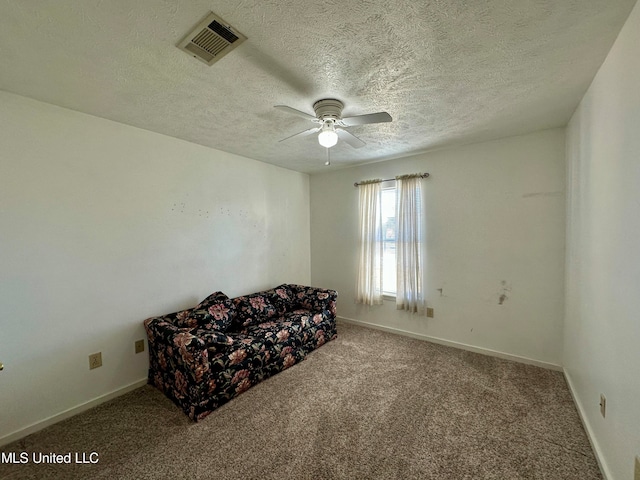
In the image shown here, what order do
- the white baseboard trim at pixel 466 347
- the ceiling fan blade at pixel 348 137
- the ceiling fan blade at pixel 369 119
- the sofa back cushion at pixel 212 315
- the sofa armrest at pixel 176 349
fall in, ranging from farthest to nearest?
the white baseboard trim at pixel 466 347 < the sofa back cushion at pixel 212 315 < the ceiling fan blade at pixel 348 137 < the sofa armrest at pixel 176 349 < the ceiling fan blade at pixel 369 119

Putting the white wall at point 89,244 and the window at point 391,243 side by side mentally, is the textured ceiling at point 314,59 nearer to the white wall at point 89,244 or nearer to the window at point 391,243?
the white wall at point 89,244

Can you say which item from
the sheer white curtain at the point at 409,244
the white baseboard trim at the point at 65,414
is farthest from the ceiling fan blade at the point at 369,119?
the white baseboard trim at the point at 65,414

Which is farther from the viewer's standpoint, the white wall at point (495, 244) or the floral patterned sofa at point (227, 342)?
the white wall at point (495, 244)

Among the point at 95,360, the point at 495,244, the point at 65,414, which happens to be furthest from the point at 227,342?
the point at 495,244

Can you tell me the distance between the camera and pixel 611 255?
148cm

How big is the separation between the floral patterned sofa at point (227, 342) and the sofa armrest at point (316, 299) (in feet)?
0.04

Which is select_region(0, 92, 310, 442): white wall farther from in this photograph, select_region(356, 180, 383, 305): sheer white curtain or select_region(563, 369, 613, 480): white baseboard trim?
select_region(563, 369, 613, 480): white baseboard trim

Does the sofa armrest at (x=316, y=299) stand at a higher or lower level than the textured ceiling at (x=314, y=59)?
lower

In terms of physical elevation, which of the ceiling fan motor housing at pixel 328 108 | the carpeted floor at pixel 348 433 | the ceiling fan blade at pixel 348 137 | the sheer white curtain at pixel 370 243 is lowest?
the carpeted floor at pixel 348 433

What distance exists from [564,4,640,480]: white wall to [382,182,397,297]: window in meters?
1.88

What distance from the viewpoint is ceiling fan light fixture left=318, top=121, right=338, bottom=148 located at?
194cm

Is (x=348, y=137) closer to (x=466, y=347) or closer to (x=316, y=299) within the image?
(x=316, y=299)

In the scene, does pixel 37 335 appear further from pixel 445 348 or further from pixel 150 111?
pixel 445 348

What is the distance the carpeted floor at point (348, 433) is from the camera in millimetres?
1600
